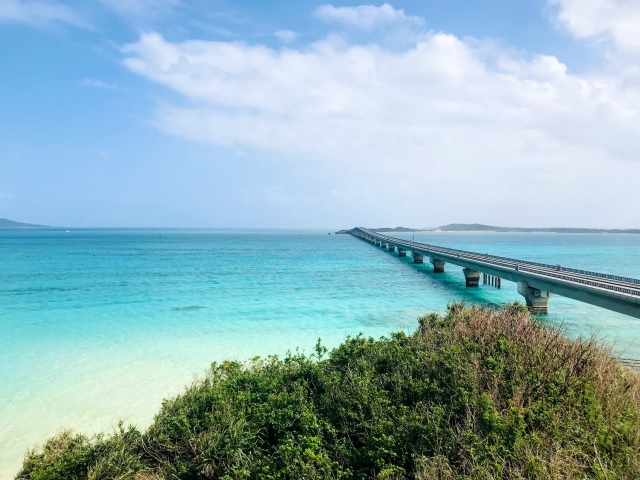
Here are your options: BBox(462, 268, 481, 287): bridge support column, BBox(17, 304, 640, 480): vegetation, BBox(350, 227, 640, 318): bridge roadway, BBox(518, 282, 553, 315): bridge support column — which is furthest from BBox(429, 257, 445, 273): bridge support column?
BBox(17, 304, 640, 480): vegetation

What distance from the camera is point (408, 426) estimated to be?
6.77 m

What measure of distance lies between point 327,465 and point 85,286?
3590 cm

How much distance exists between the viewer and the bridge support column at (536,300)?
1097 inches

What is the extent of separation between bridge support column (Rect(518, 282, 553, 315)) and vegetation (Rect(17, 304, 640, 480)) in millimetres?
20350

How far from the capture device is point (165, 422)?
26.1ft

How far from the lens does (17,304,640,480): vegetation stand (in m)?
5.95

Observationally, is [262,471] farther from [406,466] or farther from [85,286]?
[85,286]

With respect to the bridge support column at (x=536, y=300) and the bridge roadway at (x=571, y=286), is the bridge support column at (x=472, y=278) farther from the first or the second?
the bridge support column at (x=536, y=300)

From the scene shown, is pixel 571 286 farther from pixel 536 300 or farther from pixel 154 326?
pixel 154 326

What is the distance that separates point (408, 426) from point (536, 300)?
83.3 ft

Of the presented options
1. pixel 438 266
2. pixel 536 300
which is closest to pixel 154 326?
pixel 536 300

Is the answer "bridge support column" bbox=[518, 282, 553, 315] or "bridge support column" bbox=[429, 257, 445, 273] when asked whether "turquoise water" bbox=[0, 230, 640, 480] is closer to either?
"bridge support column" bbox=[518, 282, 553, 315]

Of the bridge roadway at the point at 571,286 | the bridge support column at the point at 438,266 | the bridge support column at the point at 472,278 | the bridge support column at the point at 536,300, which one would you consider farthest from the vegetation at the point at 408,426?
the bridge support column at the point at 438,266

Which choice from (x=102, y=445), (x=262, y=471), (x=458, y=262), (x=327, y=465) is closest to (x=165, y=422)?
(x=102, y=445)
